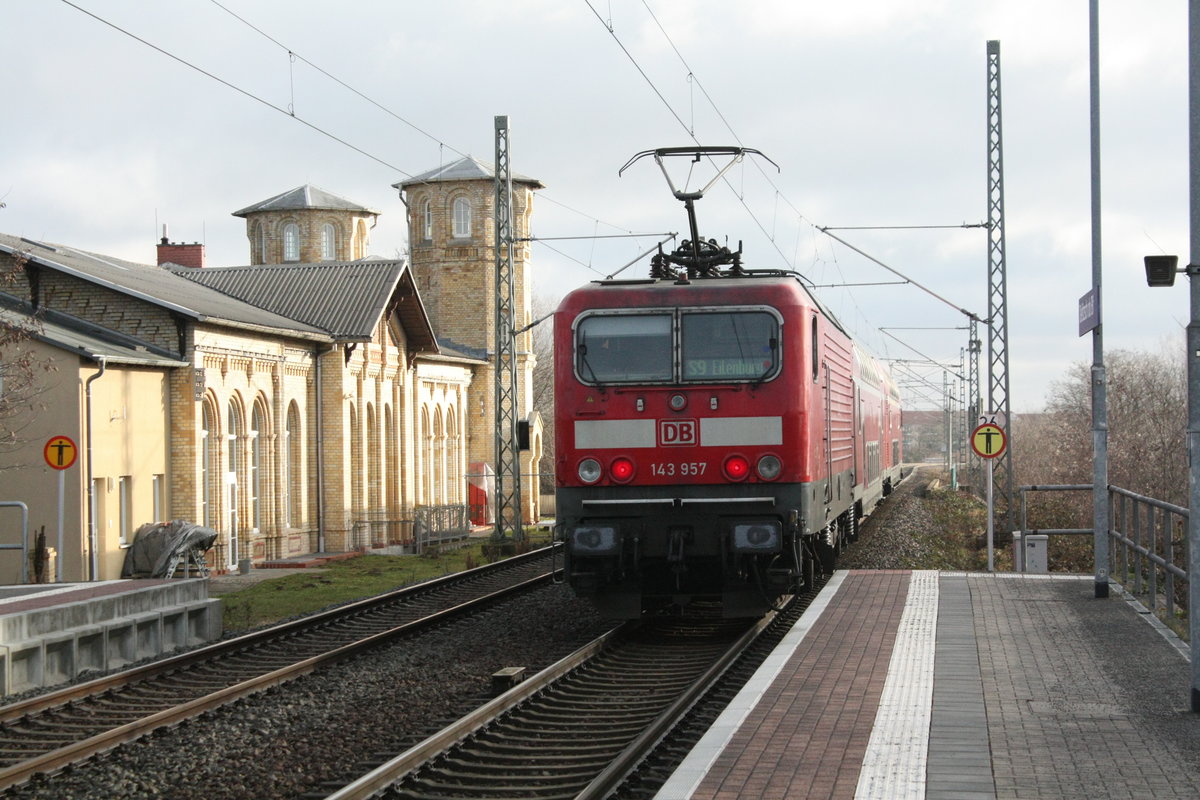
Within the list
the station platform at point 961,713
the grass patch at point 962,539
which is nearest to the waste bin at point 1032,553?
the grass patch at point 962,539

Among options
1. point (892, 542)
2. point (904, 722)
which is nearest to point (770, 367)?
point (904, 722)

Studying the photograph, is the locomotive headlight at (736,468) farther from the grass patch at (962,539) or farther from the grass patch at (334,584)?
the grass patch at (962,539)

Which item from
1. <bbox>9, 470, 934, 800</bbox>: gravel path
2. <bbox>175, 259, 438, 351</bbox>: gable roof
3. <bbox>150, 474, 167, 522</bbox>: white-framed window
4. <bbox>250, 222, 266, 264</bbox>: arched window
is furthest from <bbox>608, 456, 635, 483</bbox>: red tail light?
<bbox>250, 222, 266, 264</bbox>: arched window

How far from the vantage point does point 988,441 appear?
20438 mm

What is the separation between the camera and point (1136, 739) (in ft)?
25.7

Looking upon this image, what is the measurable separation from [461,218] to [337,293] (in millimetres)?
18834

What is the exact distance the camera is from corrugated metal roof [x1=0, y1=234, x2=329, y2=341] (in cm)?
2556

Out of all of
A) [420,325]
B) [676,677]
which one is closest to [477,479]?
[420,325]

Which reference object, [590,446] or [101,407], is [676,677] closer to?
[590,446]

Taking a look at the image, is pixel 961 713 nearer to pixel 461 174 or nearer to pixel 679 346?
pixel 679 346

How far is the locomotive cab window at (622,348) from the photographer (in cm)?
1307

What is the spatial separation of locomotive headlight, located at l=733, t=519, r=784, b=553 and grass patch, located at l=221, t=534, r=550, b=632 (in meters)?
6.29

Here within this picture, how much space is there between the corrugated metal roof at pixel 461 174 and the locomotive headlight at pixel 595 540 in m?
40.5

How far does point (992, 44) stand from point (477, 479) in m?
23.7
